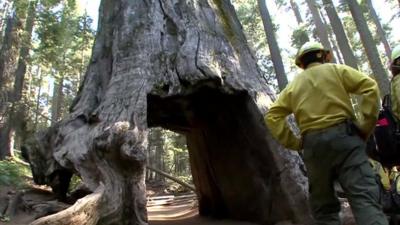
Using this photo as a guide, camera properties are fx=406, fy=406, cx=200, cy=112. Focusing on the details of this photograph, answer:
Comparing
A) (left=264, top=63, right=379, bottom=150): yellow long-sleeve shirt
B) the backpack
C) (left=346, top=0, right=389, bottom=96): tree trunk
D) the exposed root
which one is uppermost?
(left=346, top=0, right=389, bottom=96): tree trunk

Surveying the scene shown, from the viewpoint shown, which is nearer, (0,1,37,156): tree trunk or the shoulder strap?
the shoulder strap

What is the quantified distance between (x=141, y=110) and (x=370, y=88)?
9.86 feet

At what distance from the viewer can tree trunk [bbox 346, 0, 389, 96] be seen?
12.9 metres

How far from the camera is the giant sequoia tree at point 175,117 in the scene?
4.93m

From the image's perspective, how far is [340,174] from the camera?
142 inches

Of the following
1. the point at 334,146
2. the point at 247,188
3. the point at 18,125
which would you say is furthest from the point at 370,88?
the point at 18,125

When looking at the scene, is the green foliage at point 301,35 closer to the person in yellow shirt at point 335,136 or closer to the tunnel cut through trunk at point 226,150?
the tunnel cut through trunk at point 226,150

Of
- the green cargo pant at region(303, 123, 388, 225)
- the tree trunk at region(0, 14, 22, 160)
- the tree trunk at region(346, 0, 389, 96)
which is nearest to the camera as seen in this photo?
the green cargo pant at region(303, 123, 388, 225)

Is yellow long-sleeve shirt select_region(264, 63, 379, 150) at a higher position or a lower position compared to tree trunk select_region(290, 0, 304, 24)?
lower

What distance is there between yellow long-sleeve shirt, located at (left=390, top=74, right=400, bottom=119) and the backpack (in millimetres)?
45

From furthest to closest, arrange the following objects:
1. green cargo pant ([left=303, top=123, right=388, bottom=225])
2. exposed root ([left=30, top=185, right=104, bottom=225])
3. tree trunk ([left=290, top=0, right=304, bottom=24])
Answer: tree trunk ([left=290, top=0, right=304, bottom=24]) → green cargo pant ([left=303, top=123, right=388, bottom=225]) → exposed root ([left=30, top=185, right=104, bottom=225])

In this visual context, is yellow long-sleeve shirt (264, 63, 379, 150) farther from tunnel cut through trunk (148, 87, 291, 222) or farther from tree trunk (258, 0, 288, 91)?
tree trunk (258, 0, 288, 91)

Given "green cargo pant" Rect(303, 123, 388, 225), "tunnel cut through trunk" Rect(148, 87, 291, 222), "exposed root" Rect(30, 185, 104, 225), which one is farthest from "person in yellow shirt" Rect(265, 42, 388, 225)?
"exposed root" Rect(30, 185, 104, 225)

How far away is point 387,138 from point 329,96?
111 cm
